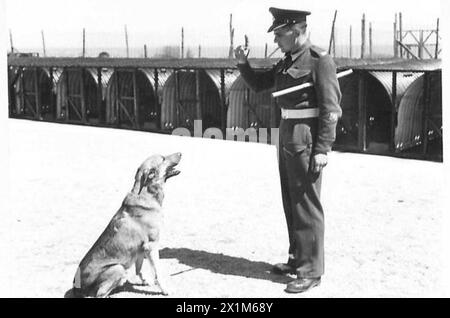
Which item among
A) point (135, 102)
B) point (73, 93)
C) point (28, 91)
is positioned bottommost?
point (135, 102)

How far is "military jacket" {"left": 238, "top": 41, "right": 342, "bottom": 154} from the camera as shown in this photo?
5.63 m

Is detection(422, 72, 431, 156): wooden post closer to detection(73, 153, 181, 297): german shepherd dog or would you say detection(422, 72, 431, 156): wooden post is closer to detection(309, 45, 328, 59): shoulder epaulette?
detection(309, 45, 328, 59): shoulder epaulette

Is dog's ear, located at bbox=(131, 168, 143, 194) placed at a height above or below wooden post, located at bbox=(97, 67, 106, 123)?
below

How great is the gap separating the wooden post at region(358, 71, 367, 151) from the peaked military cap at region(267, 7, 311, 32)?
34.4ft

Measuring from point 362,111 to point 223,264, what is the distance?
33.5ft

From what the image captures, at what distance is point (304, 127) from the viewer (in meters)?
5.81

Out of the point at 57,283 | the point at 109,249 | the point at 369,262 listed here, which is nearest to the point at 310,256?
the point at 369,262

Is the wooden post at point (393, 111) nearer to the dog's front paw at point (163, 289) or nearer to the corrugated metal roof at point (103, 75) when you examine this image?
the dog's front paw at point (163, 289)

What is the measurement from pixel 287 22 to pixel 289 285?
2.72 metres

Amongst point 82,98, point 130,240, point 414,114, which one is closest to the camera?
point 130,240

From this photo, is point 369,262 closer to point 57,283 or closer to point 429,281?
point 429,281

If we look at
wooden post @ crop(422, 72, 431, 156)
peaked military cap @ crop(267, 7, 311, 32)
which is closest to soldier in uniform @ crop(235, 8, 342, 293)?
peaked military cap @ crop(267, 7, 311, 32)

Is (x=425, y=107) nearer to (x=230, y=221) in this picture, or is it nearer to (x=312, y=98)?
(x=230, y=221)

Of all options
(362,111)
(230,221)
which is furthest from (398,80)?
(230,221)
